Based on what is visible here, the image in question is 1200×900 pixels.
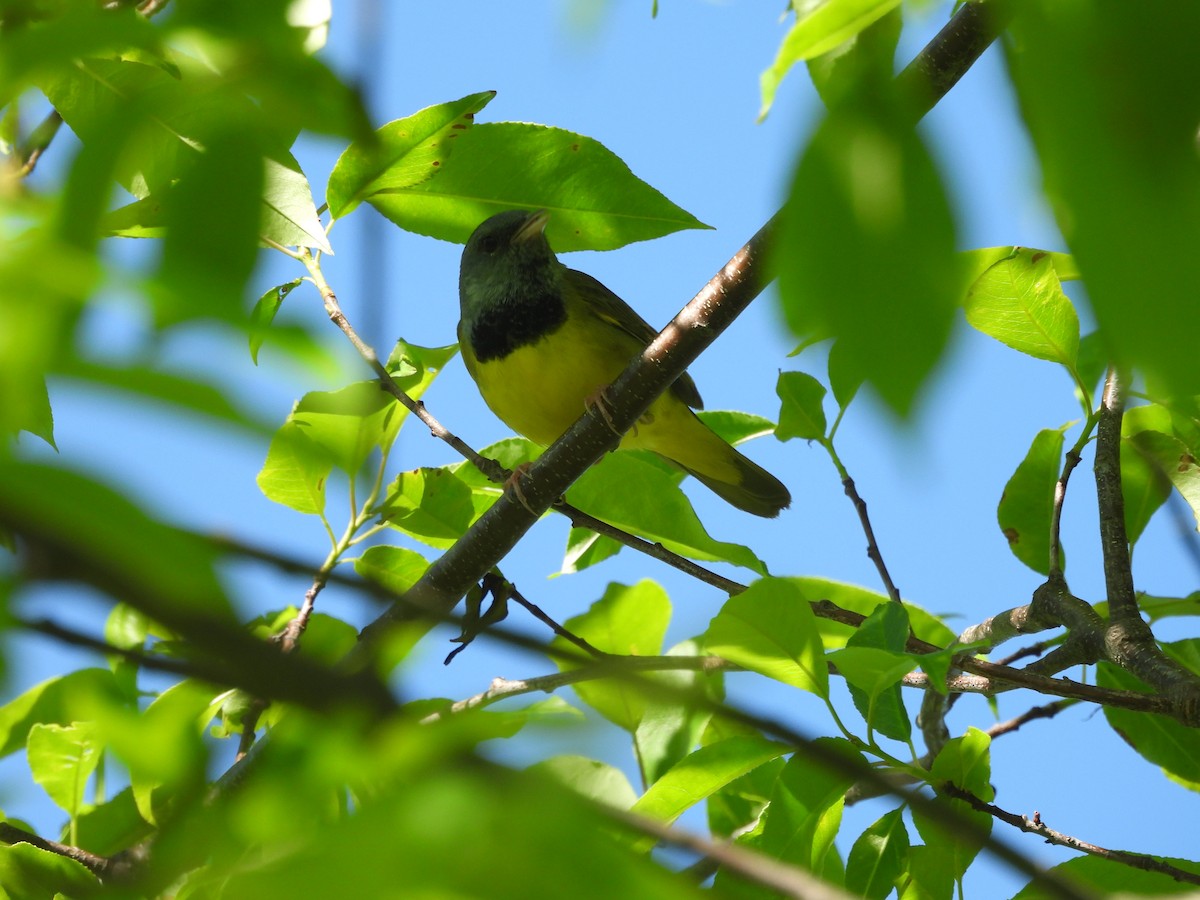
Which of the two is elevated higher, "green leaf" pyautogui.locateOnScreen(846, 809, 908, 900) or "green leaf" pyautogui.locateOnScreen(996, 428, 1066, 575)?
"green leaf" pyautogui.locateOnScreen(996, 428, 1066, 575)

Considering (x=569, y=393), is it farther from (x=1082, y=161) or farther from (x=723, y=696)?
(x=1082, y=161)

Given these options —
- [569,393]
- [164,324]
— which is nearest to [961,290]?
[164,324]

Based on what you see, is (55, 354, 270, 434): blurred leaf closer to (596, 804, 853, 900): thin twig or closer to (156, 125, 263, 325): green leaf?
(156, 125, 263, 325): green leaf

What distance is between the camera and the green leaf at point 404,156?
238 cm

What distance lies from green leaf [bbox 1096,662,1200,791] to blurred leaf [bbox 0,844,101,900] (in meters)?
2.20

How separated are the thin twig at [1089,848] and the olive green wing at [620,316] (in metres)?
2.51

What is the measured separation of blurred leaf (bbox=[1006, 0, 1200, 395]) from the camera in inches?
23.7

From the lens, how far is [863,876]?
223 cm

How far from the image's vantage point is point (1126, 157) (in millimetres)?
619

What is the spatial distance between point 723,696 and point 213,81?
8.69ft

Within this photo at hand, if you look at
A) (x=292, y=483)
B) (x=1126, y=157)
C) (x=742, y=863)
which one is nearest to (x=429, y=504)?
(x=292, y=483)

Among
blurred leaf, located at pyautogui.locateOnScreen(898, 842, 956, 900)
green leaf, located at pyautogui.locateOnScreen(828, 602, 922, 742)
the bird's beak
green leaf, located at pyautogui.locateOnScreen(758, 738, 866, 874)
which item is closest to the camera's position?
green leaf, located at pyautogui.locateOnScreen(828, 602, 922, 742)

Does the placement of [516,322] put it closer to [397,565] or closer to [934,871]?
[397,565]

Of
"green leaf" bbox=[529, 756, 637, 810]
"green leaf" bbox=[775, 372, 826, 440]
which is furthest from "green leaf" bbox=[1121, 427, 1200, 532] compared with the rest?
"green leaf" bbox=[529, 756, 637, 810]
